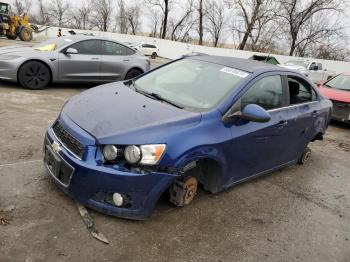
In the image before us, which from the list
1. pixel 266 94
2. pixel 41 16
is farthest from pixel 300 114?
pixel 41 16

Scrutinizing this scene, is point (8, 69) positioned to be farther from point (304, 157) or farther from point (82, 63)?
point (304, 157)

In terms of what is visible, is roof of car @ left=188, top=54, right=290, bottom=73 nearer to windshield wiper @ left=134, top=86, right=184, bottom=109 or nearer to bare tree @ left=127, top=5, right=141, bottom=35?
windshield wiper @ left=134, top=86, right=184, bottom=109

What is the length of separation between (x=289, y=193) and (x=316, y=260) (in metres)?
1.53

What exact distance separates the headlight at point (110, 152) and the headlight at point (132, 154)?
88mm

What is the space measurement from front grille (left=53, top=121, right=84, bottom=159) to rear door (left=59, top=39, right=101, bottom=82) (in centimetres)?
573

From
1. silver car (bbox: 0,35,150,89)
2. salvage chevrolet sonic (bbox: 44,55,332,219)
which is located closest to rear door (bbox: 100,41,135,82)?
silver car (bbox: 0,35,150,89)

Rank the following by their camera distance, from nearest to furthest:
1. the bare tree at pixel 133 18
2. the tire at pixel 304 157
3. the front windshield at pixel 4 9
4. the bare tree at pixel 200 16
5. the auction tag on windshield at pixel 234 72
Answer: the auction tag on windshield at pixel 234 72 → the tire at pixel 304 157 → the front windshield at pixel 4 9 → the bare tree at pixel 200 16 → the bare tree at pixel 133 18

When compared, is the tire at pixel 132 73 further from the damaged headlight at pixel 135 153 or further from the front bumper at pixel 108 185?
the damaged headlight at pixel 135 153

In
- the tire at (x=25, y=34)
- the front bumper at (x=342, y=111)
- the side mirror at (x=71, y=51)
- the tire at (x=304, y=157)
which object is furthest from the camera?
the tire at (x=25, y=34)

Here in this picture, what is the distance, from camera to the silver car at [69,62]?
29.1 ft

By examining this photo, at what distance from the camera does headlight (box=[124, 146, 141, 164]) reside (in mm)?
3434

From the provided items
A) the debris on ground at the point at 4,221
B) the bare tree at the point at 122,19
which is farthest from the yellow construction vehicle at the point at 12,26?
the bare tree at the point at 122,19

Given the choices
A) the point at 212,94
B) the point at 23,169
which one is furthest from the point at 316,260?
the point at 23,169

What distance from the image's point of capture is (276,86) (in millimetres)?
4961
